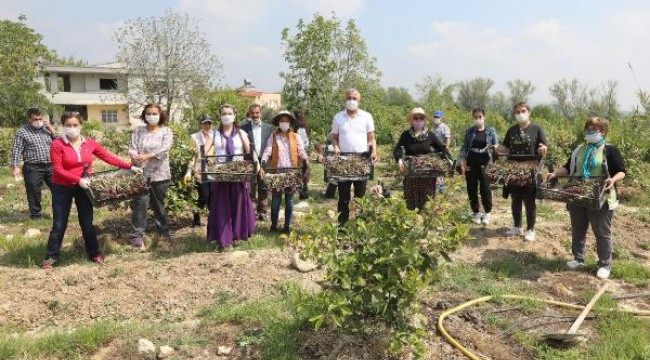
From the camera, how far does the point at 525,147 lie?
6.55 m

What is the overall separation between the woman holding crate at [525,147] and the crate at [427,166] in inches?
30.1

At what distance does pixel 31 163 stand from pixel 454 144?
1453 cm

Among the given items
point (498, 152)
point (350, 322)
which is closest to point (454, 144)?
point (498, 152)

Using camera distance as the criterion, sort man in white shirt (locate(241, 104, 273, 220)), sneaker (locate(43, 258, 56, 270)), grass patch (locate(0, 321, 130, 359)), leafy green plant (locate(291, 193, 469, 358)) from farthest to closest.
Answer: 1. man in white shirt (locate(241, 104, 273, 220))
2. sneaker (locate(43, 258, 56, 270))
3. grass patch (locate(0, 321, 130, 359))
4. leafy green plant (locate(291, 193, 469, 358))

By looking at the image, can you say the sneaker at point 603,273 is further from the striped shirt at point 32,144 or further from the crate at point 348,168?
the striped shirt at point 32,144

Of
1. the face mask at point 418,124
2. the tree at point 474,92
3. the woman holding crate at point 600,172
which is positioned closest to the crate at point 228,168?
the face mask at point 418,124

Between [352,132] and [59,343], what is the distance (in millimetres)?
4018

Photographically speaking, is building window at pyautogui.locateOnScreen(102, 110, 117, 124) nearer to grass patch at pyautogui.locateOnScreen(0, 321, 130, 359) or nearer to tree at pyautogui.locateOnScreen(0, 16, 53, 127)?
tree at pyautogui.locateOnScreen(0, 16, 53, 127)

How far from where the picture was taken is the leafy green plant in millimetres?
3342

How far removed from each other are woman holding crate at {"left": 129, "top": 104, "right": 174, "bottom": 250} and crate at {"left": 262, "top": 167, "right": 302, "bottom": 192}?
1.28 metres

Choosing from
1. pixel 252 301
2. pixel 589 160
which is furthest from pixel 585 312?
pixel 252 301

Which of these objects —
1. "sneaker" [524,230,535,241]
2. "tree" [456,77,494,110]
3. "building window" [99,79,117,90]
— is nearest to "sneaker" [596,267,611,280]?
"sneaker" [524,230,535,241]

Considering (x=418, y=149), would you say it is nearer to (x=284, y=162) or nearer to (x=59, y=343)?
(x=284, y=162)

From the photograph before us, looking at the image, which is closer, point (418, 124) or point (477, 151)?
point (418, 124)
